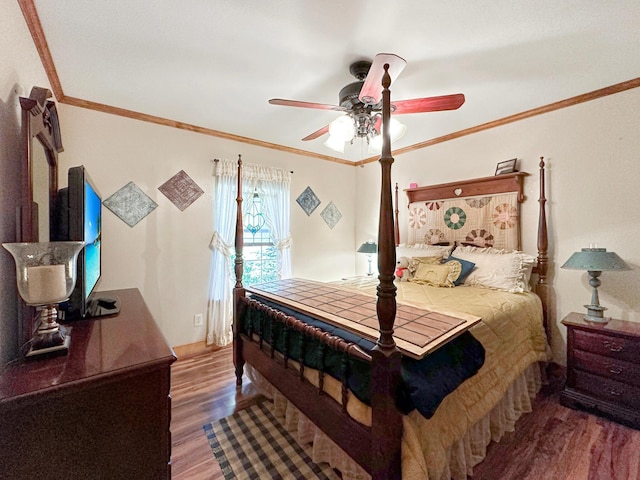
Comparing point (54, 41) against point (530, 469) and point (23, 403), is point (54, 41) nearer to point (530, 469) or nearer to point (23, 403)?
point (23, 403)

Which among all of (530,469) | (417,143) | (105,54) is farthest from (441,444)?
(417,143)

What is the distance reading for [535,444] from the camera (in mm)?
1693

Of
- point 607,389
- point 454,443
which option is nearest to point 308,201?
point 454,443

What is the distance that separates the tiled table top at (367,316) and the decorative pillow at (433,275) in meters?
0.99

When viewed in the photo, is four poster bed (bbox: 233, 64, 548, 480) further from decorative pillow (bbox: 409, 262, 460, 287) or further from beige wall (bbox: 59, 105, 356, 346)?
beige wall (bbox: 59, 105, 356, 346)

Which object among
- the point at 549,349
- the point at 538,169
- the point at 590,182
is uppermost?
the point at 538,169

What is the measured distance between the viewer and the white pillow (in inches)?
95.8

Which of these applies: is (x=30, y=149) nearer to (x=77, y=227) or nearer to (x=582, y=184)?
(x=77, y=227)

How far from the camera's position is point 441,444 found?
3.88ft

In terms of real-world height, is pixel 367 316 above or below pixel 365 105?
below

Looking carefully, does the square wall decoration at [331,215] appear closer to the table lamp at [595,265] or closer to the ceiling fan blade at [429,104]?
the ceiling fan blade at [429,104]

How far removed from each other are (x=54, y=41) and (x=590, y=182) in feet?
13.4

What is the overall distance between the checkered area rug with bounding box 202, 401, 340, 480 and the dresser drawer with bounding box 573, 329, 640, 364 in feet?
6.64

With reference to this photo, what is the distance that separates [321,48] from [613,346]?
9.35 ft
